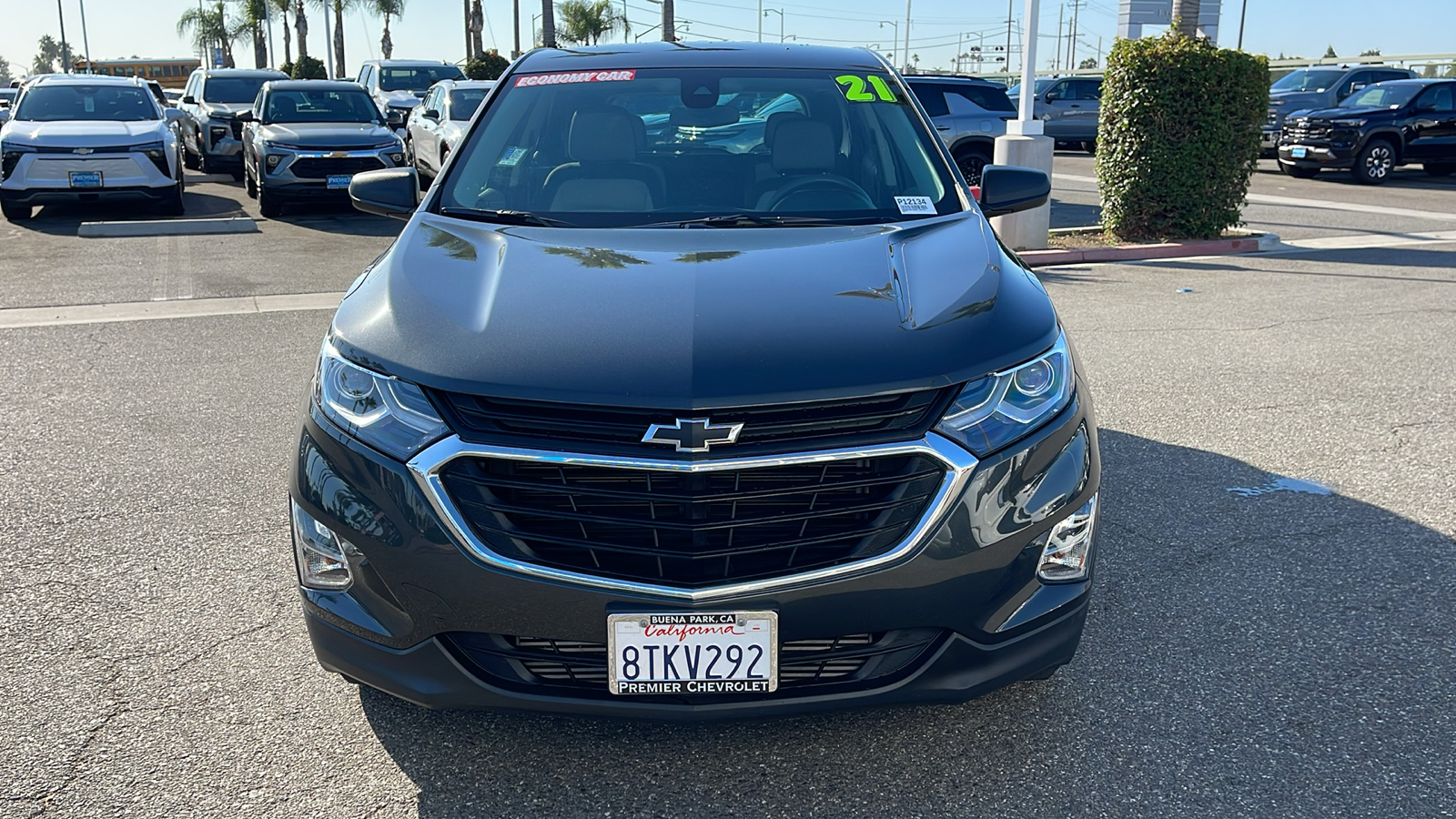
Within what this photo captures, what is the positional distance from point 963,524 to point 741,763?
833 millimetres

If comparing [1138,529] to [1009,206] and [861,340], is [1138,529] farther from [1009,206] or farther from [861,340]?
[861,340]

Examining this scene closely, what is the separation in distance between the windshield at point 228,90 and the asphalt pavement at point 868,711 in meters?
13.7

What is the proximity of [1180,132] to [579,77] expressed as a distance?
30.1 ft

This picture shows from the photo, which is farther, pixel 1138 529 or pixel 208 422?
pixel 208 422

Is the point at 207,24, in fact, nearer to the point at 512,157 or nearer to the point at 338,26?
the point at 338,26

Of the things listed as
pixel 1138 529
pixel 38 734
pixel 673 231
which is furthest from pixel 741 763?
pixel 1138 529

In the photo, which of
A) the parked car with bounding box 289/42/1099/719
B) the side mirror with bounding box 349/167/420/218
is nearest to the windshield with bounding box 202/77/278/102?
the side mirror with bounding box 349/167/420/218


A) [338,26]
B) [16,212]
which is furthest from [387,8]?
[16,212]

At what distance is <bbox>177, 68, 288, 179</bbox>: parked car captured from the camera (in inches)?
721

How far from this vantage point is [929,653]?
263 centimetres

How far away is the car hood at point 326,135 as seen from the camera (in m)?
14.2

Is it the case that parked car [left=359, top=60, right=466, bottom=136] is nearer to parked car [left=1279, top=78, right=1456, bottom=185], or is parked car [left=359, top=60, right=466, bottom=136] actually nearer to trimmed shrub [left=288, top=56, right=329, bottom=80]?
parked car [left=1279, top=78, right=1456, bottom=185]

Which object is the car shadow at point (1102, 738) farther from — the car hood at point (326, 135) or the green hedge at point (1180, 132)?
the car hood at point (326, 135)

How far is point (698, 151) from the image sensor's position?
402 cm
